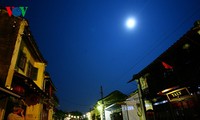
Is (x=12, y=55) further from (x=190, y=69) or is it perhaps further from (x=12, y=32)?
(x=190, y=69)

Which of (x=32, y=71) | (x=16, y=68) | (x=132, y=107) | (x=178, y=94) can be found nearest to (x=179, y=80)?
(x=178, y=94)

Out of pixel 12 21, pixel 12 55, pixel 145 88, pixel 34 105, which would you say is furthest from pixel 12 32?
pixel 145 88

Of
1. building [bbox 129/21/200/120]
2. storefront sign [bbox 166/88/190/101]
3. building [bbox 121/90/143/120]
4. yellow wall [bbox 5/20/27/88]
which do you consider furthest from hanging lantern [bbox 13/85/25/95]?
building [bbox 121/90/143/120]

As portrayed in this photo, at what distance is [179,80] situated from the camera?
52.0 feet

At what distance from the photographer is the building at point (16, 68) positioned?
33.7 feet

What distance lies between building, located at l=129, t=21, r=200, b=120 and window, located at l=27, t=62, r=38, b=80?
563 inches

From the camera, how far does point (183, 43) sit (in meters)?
14.8

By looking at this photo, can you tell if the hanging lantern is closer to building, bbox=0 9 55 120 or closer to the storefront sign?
building, bbox=0 9 55 120

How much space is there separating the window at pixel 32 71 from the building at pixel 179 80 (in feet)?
46.9

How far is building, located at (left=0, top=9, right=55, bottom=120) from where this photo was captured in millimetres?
10272

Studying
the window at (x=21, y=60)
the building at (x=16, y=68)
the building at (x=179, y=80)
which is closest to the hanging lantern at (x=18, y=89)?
the building at (x=16, y=68)

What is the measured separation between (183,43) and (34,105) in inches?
658

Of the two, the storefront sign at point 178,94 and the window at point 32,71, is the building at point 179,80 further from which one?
the window at point 32,71

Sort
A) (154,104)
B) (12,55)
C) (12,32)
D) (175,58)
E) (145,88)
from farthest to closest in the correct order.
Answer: (145,88), (154,104), (175,58), (12,32), (12,55)
